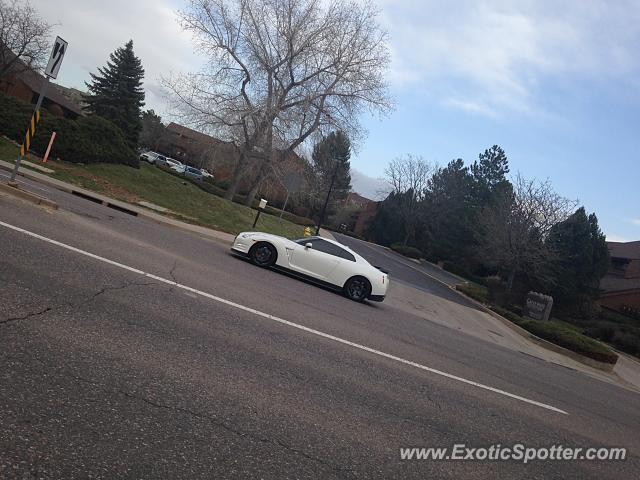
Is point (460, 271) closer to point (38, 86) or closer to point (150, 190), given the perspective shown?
point (150, 190)

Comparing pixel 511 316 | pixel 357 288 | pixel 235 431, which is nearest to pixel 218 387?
pixel 235 431

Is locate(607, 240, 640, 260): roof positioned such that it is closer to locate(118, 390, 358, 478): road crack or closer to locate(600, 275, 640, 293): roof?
locate(600, 275, 640, 293): roof

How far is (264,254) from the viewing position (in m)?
13.0

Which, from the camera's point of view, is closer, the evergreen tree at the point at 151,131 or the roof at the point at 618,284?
the roof at the point at 618,284

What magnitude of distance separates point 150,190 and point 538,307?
62.7 ft

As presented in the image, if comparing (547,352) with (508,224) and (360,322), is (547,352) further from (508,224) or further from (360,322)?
(508,224)

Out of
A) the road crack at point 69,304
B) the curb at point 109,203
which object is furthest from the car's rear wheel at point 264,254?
the road crack at point 69,304

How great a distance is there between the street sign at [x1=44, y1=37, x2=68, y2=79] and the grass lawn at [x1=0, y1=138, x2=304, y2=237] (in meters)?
8.53

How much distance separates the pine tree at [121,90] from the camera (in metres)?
44.8

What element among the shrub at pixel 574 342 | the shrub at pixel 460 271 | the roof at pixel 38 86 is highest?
the roof at pixel 38 86

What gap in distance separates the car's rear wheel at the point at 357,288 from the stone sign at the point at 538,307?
13380 mm

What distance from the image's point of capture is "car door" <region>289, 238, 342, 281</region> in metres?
13.0

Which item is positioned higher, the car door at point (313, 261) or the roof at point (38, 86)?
the roof at point (38, 86)

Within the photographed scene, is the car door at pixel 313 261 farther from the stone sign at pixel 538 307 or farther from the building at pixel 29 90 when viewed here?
the building at pixel 29 90
